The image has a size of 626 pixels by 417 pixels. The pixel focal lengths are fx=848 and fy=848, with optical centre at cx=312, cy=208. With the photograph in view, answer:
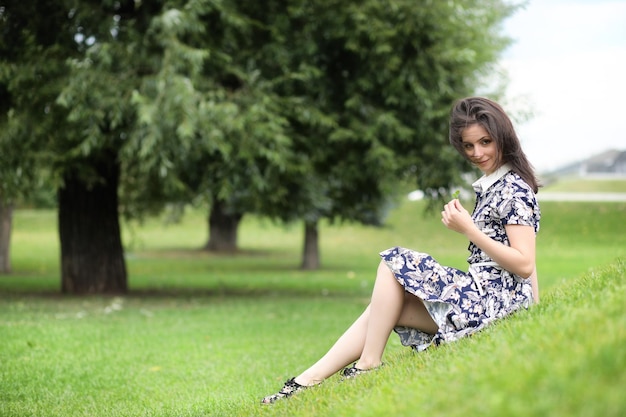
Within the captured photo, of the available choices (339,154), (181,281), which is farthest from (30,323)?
(181,281)

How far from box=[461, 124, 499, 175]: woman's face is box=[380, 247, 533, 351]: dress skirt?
629 mm

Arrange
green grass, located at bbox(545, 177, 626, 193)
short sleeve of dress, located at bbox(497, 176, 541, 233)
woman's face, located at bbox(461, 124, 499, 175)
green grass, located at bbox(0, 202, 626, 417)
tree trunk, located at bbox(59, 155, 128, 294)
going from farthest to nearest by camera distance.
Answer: green grass, located at bbox(545, 177, 626, 193), tree trunk, located at bbox(59, 155, 128, 294), woman's face, located at bbox(461, 124, 499, 175), short sleeve of dress, located at bbox(497, 176, 541, 233), green grass, located at bbox(0, 202, 626, 417)

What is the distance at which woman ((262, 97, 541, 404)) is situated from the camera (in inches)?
193

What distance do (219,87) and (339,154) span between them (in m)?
2.56

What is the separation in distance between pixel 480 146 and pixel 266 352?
5.14 meters

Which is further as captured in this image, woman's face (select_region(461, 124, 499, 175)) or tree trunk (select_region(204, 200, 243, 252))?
tree trunk (select_region(204, 200, 243, 252))

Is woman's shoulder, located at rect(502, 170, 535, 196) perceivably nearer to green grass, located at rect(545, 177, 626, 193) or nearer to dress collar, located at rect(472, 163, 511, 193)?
dress collar, located at rect(472, 163, 511, 193)

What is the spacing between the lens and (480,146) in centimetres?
515

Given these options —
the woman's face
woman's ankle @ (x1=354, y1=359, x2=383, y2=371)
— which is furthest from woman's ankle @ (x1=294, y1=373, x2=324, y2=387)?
the woman's face

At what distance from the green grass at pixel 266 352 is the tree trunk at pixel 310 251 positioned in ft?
10.2

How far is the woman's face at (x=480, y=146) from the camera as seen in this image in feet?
16.8

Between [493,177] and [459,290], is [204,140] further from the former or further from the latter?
[459,290]

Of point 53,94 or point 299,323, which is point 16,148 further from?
point 299,323

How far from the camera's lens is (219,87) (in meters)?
13.8
